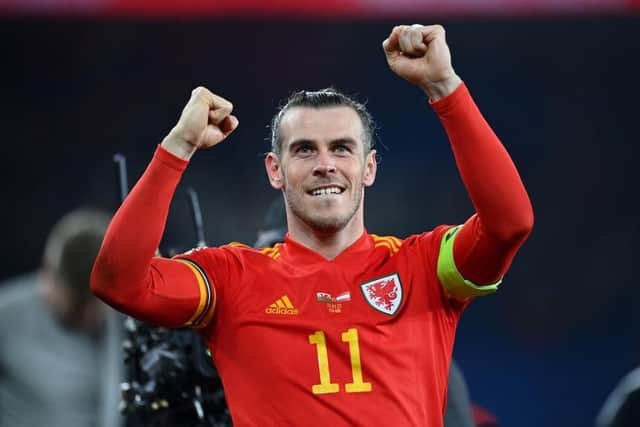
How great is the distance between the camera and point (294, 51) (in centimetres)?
570

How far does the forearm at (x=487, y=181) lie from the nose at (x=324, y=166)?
325 millimetres

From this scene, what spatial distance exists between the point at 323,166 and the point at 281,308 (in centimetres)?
36

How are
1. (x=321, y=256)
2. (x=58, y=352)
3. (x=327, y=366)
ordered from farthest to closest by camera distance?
(x=58, y=352) < (x=321, y=256) < (x=327, y=366)

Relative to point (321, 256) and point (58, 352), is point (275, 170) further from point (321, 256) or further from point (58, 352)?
point (58, 352)

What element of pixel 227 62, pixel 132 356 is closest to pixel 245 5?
pixel 227 62

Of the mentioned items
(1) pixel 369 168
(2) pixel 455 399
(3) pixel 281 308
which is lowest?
(2) pixel 455 399

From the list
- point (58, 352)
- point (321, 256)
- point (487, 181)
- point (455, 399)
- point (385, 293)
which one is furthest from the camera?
point (58, 352)

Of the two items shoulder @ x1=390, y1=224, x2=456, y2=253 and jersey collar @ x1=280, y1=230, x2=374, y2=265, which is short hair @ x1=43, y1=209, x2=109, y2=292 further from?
shoulder @ x1=390, y1=224, x2=456, y2=253

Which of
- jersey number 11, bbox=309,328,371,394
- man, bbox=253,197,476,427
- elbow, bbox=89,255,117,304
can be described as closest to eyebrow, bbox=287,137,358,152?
jersey number 11, bbox=309,328,371,394

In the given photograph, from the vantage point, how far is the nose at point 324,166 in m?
2.41

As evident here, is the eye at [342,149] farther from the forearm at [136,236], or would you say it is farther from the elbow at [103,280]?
the elbow at [103,280]

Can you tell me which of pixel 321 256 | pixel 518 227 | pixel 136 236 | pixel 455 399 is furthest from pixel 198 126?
pixel 455 399

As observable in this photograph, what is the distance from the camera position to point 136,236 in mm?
2172

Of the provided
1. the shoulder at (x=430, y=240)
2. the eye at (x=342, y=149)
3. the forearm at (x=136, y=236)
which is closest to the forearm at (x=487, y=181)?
the shoulder at (x=430, y=240)
